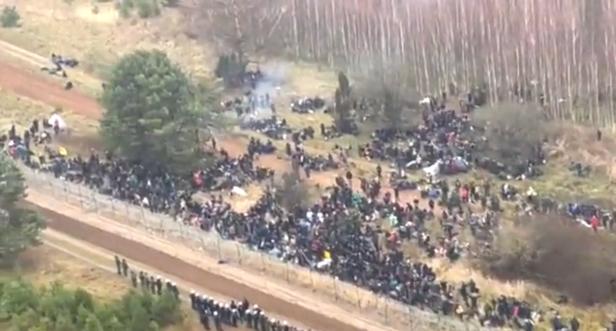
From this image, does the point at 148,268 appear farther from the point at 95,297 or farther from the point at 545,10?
the point at 545,10

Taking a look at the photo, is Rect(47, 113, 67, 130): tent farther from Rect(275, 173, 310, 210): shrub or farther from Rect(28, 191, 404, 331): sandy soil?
Rect(275, 173, 310, 210): shrub

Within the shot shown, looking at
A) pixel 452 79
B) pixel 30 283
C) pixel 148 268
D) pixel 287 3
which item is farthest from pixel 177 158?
pixel 287 3

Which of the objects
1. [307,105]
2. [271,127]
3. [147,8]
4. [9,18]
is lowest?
[271,127]

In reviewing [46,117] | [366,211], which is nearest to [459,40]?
[46,117]

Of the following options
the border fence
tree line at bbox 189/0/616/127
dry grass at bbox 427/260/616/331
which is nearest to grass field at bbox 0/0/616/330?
dry grass at bbox 427/260/616/331

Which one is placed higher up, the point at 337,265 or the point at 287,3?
the point at 287,3

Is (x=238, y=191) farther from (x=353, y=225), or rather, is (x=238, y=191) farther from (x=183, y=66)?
(x=183, y=66)

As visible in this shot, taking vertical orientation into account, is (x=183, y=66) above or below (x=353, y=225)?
above
